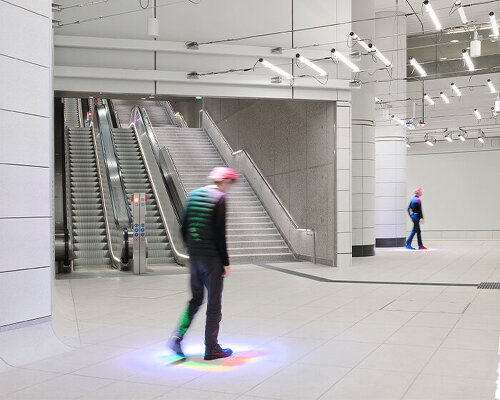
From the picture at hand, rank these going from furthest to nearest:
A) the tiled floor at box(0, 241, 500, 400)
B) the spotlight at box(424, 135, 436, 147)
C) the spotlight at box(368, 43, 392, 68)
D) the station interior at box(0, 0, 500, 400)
→ the spotlight at box(424, 135, 436, 147) → the spotlight at box(368, 43, 392, 68) → the station interior at box(0, 0, 500, 400) → the tiled floor at box(0, 241, 500, 400)

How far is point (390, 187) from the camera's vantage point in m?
18.5

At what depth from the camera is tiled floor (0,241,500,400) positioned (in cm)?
412

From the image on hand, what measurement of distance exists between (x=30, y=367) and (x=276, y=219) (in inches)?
424

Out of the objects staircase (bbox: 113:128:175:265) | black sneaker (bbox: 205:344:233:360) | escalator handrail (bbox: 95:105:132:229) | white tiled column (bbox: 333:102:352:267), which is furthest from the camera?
staircase (bbox: 113:128:175:265)

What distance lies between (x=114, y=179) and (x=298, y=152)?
4483 mm

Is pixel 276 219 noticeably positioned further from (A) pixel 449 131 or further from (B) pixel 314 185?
(A) pixel 449 131

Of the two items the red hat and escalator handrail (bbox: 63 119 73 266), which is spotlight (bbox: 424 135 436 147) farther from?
the red hat

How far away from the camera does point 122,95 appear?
11.3 meters

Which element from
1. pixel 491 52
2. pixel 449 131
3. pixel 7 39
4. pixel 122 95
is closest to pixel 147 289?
pixel 122 95

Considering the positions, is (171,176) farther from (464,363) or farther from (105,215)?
Answer: (464,363)

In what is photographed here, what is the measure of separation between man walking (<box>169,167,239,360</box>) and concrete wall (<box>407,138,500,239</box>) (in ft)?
73.3

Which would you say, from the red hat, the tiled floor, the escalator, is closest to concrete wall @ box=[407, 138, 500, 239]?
the escalator

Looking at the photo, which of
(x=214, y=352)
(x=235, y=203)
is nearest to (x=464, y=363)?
(x=214, y=352)

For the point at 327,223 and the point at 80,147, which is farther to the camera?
the point at 80,147
